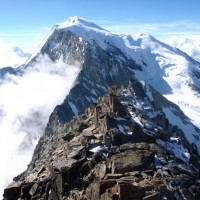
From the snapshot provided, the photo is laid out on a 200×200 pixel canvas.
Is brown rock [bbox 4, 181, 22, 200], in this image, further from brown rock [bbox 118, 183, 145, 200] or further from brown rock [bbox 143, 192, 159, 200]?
brown rock [bbox 143, 192, 159, 200]

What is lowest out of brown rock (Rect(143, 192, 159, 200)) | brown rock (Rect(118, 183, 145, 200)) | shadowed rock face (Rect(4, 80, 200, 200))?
brown rock (Rect(143, 192, 159, 200))

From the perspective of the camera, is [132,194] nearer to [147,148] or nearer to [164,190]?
[164,190]

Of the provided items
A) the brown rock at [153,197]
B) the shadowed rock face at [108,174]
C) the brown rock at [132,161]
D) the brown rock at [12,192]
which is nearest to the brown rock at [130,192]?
the shadowed rock face at [108,174]

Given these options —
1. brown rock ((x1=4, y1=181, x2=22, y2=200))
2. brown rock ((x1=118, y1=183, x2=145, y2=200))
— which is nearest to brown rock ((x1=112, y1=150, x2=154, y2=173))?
brown rock ((x1=118, y1=183, x2=145, y2=200))

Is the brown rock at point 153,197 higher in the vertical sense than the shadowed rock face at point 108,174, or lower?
lower

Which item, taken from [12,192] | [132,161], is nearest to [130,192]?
[132,161]

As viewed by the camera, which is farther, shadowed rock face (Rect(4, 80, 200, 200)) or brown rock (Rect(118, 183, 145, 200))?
shadowed rock face (Rect(4, 80, 200, 200))

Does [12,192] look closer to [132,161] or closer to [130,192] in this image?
[132,161]

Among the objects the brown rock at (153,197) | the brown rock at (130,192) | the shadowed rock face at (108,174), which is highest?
the shadowed rock face at (108,174)

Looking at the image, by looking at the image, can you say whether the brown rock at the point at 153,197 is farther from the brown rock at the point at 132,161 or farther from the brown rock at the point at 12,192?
the brown rock at the point at 12,192

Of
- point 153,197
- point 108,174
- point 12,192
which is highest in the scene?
point 12,192

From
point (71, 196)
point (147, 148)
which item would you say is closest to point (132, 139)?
point (147, 148)
